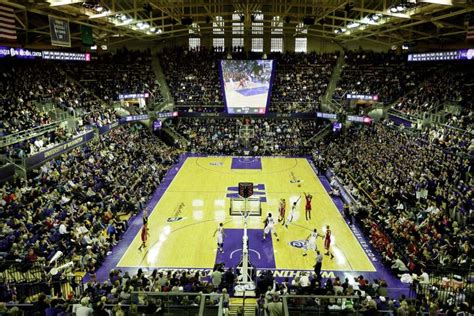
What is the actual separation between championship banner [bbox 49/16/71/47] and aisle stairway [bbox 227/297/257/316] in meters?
15.7

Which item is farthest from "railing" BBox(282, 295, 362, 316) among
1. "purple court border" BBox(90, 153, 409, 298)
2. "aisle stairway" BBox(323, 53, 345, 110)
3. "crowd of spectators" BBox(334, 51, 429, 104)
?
"aisle stairway" BBox(323, 53, 345, 110)

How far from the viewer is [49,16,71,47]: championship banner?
2047 centimetres

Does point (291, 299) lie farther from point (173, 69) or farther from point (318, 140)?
point (173, 69)

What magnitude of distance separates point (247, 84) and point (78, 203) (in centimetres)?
2638

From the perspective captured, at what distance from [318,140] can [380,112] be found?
7.22 metres

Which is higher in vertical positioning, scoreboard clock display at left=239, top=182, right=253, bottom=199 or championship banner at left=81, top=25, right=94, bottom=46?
championship banner at left=81, top=25, right=94, bottom=46

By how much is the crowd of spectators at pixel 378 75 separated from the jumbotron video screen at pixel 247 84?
7.56 m

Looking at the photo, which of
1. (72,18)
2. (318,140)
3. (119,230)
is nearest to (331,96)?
(318,140)

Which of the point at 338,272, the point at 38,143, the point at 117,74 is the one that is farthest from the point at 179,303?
the point at 117,74

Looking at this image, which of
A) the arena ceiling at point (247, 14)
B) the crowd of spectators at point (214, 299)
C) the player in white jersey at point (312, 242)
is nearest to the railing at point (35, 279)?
the crowd of spectators at point (214, 299)

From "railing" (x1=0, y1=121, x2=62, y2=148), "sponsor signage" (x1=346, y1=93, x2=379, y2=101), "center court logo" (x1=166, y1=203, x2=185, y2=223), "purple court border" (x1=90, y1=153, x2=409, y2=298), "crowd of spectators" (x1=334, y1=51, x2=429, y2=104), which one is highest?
"crowd of spectators" (x1=334, y1=51, x2=429, y2=104)

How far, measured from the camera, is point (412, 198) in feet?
68.8

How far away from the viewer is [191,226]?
69.0 feet

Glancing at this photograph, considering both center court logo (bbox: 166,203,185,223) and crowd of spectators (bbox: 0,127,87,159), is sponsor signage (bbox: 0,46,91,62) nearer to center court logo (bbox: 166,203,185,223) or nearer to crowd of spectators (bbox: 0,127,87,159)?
crowd of spectators (bbox: 0,127,87,159)
